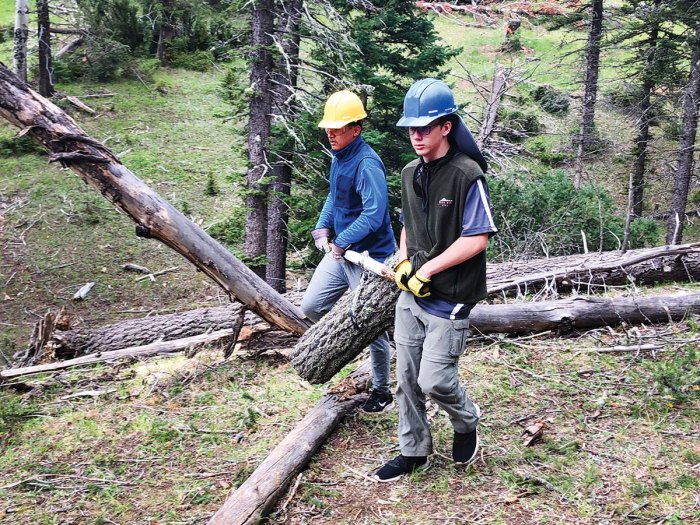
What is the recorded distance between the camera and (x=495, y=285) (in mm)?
7270

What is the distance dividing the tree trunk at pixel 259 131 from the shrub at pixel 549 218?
4310mm

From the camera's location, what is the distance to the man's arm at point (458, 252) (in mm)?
3389

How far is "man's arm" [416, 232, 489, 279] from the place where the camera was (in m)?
3.39

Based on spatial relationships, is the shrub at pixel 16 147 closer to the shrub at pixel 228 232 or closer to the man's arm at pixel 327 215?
the shrub at pixel 228 232

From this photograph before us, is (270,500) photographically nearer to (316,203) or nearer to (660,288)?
(660,288)

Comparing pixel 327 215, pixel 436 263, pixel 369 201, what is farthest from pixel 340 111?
pixel 436 263

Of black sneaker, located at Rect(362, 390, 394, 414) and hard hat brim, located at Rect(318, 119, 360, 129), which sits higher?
hard hat brim, located at Rect(318, 119, 360, 129)

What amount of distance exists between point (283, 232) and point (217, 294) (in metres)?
2.86

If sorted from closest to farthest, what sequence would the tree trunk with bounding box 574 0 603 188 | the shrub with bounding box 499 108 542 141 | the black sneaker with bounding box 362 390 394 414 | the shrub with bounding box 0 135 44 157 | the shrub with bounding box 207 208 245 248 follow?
the black sneaker with bounding box 362 390 394 414 < the shrub with bounding box 207 208 245 248 < the shrub with bounding box 0 135 44 157 < the tree trunk with bounding box 574 0 603 188 < the shrub with bounding box 499 108 542 141

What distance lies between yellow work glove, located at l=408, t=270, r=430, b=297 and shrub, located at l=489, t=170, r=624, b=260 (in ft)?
25.0

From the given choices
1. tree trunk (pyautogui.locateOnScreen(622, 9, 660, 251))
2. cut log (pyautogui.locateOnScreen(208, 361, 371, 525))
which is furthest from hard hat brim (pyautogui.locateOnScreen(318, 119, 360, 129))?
tree trunk (pyautogui.locateOnScreen(622, 9, 660, 251))

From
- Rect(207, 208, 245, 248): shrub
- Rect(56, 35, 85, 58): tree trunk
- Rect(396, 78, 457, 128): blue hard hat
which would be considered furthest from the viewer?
Rect(56, 35, 85, 58): tree trunk

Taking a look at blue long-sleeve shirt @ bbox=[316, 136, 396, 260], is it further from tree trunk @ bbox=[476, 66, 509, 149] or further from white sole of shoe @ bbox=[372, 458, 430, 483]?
tree trunk @ bbox=[476, 66, 509, 149]

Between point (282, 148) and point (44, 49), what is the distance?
1106cm
